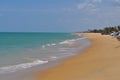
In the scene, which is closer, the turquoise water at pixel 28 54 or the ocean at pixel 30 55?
the ocean at pixel 30 55

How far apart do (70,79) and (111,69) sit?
2311 millimetres

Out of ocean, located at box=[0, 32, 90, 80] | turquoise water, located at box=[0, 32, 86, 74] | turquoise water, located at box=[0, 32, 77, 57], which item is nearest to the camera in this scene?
ocean, located at box=[0, 32, 90, 80]

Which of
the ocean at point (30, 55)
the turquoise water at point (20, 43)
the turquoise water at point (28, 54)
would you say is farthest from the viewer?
the turquoise water at point (20, 43)

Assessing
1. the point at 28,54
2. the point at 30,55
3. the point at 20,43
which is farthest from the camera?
the point at 20,43

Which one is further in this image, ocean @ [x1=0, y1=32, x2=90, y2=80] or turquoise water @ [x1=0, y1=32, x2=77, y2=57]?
turquoise water @ [x1=0, y1=32, x2=77, y2=57]

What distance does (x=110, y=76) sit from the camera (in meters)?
10.4

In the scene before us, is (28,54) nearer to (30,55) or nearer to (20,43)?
(30,55)

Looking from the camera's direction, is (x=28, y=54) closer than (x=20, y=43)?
Yes

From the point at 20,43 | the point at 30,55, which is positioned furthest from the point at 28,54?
the point at 20,43

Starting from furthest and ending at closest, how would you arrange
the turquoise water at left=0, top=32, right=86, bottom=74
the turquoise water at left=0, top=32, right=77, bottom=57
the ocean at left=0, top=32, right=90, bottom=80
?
the turquoise water at left=0, top=32, right=77, bottom=57, the turquoise water at left=0, top=32, right=86, bottom=74, the ocean at left=0, top=32, right=90, bottom=80

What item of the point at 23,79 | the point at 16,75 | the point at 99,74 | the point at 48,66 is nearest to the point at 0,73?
the point at 16,75

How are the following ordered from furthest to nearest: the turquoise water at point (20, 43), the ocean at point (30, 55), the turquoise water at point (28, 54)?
the turquoise water at point (20, 43) < the turquoise water at point (28, 54) < the ocean at point (30, 55)

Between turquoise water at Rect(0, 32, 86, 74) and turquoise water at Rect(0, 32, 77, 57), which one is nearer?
turquoise water at Rect(0, 32, 86, 74)

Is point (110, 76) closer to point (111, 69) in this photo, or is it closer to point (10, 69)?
point (111, 69)
